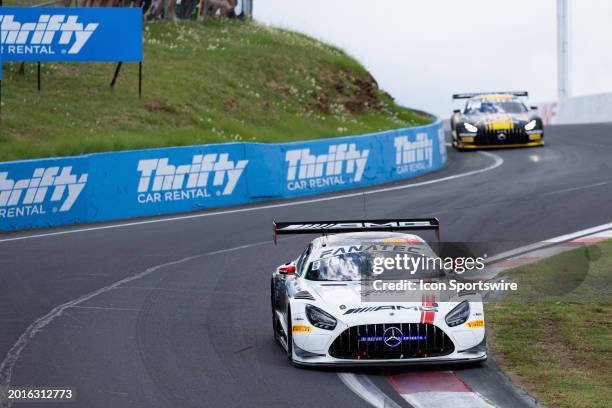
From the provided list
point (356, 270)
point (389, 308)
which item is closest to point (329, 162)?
point (356, 270)

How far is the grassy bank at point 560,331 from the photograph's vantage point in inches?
359

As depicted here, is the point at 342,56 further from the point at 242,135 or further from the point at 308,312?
the point at 308,312

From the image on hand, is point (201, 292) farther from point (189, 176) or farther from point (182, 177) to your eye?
point (189, 176)

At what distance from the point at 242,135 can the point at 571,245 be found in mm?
20147

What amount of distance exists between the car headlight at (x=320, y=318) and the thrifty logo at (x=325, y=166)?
652 inches

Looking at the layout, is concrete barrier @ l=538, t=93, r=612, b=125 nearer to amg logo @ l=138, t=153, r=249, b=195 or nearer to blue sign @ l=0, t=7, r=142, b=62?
blue sign @ l=0, t=7, r=142, b=62

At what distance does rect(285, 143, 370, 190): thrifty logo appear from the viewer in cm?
2684

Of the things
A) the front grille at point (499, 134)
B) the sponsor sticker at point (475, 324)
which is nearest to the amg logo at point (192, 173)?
the front grille at point (499, 134)

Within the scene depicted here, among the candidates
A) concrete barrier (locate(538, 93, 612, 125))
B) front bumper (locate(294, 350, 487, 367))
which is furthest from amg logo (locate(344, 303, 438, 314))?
concrete barrier (locate(538, 93, 612, 125))

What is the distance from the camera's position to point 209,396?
353 inches

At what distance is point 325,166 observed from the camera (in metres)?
27.7

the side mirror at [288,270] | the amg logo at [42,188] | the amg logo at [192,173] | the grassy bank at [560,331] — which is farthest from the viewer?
the amg logo at [192,173]

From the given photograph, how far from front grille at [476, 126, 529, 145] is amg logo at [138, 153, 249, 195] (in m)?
10.6

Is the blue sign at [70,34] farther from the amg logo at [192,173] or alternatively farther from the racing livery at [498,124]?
the racing livery at [498,124]
